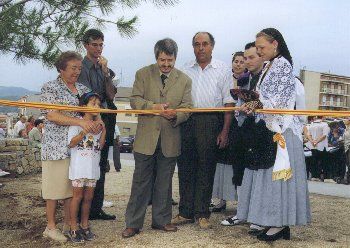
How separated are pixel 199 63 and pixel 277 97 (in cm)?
124

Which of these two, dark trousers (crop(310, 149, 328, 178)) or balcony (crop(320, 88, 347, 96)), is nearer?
dark trousers (crop(310, 149, 328, 178))

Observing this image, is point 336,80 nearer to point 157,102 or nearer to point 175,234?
point 157,102

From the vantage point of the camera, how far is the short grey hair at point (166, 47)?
167 inches

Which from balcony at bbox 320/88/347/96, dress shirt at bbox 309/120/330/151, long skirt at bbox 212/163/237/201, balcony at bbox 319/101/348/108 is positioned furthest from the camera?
balcony at bbox 319/101/348/108

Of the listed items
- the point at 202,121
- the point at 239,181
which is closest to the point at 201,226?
the point at 239,181

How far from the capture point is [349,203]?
640 centimetres

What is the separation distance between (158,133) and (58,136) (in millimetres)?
900

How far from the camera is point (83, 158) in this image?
3.95 m

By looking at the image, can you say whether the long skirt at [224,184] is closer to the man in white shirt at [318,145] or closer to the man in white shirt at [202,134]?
the man in white shirt at [202,134]

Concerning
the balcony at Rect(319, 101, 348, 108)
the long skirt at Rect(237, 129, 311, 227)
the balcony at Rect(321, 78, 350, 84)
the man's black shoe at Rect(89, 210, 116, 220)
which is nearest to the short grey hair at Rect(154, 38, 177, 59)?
the long skirt at Rect(237, 129, 311, 227)

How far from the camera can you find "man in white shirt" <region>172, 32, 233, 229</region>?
4.59m

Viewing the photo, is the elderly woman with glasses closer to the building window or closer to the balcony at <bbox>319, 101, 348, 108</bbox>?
the building window

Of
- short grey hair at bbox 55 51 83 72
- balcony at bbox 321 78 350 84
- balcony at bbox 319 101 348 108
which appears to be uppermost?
balcony at bbox 321 78 350 84

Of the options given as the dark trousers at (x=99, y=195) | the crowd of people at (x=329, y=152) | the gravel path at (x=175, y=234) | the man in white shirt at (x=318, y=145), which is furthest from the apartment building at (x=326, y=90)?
the dark trousers at (x=99, y=195)
